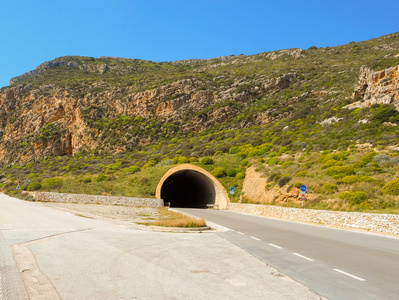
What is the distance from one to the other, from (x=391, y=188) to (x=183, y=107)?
64393 millimetres

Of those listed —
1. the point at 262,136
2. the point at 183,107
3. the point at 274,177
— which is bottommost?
the point at 274,177

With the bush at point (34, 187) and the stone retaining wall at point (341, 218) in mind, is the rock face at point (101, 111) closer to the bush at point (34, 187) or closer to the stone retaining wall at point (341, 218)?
the bush at point (34, 187)

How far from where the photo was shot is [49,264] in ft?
23.9

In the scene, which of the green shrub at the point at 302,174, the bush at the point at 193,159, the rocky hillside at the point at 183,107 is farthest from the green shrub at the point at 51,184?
the green shrub at the point at 302,174

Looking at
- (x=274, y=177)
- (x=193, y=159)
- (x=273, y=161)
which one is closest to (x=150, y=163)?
(x=193, y=159)

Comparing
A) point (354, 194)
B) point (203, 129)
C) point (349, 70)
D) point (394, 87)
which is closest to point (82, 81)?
point (203, 129)

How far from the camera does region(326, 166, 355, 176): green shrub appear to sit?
97.3ft

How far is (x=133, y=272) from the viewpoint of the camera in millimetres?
6777

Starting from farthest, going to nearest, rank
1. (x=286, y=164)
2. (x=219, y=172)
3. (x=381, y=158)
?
(x=219, y=172), (x=286, y=164), (x=381, y=158)

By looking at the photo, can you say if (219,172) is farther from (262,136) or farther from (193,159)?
(262,136)

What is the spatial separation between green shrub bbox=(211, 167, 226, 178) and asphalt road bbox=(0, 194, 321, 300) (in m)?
34.2

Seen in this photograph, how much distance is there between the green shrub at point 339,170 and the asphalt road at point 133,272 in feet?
75.7

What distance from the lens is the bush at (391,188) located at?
867 inches

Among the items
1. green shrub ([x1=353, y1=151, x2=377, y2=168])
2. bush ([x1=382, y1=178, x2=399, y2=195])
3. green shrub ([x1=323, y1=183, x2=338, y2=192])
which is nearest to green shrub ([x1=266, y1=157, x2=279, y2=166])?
green shrub ([x1=353, y1=151, x2=377, y2=168])
